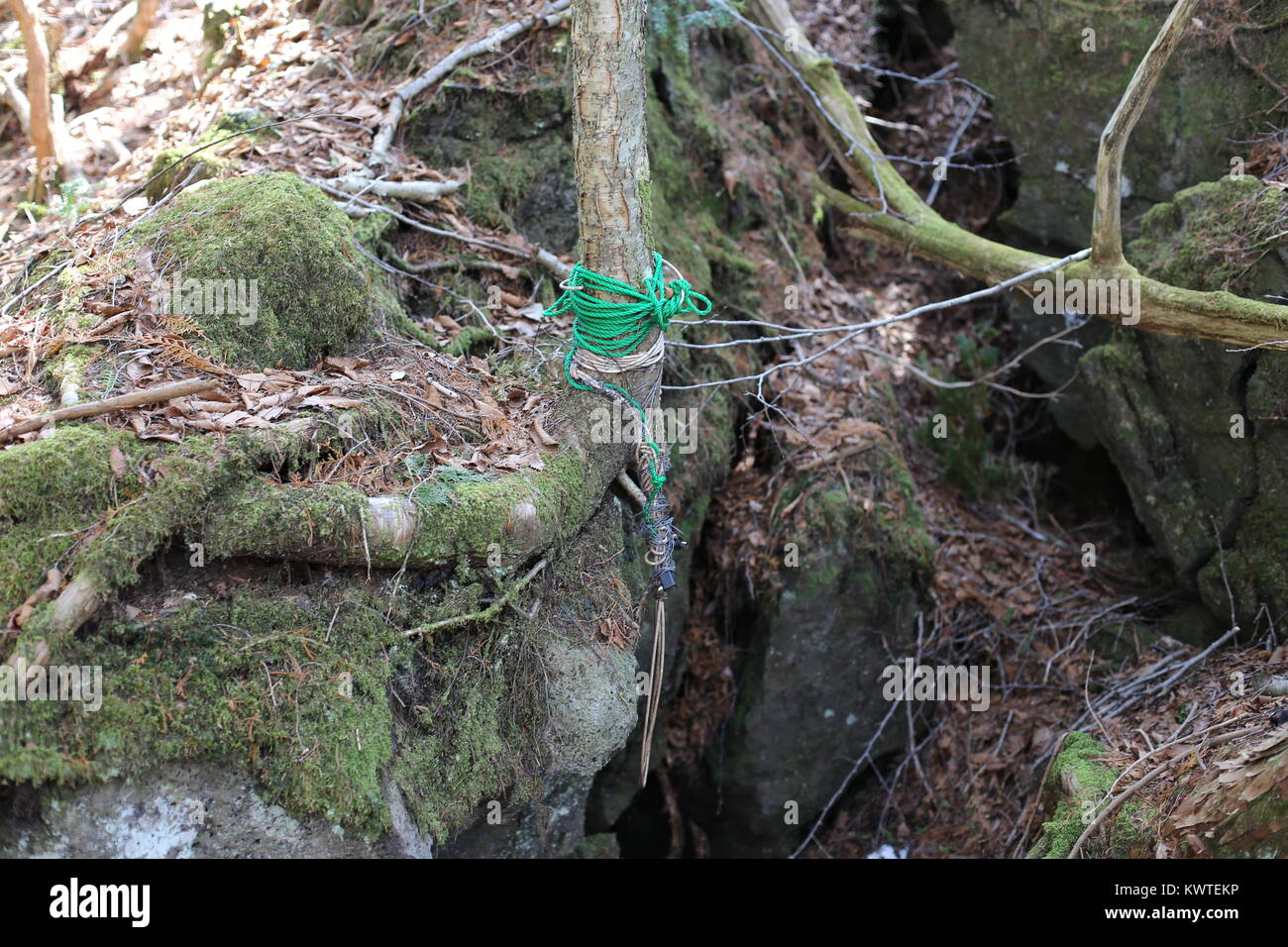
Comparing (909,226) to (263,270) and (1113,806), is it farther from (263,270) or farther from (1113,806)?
(263,270)

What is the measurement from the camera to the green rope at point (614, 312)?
373 centimetres

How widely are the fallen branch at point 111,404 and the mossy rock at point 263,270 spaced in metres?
0.32

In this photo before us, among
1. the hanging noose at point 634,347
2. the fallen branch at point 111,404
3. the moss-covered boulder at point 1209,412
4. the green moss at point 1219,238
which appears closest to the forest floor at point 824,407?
the fallen branch at point 111,404

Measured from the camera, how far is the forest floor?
3896mm

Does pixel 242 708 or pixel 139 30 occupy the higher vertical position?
pixel 139 30

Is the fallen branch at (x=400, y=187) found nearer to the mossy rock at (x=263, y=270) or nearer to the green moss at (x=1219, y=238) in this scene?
the mossy rock at (x=263, y=270)

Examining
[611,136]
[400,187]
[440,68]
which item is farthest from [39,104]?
[611,136]

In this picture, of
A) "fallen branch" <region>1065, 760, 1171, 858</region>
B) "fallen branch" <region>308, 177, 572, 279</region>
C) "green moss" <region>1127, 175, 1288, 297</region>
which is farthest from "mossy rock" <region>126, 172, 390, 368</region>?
"green moss" <region>1127, 175, 1288, 297</region>

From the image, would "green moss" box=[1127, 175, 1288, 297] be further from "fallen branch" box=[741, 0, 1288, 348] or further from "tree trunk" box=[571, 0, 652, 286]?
"tree trunk" box=[571, 0, 652, 286]

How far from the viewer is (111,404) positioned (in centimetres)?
318

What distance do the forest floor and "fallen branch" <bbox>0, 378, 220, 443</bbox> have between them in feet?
0.14

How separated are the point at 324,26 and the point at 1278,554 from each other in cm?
657

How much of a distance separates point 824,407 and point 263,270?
381 centimetres

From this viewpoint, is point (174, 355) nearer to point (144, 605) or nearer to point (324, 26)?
point (144, 605)
